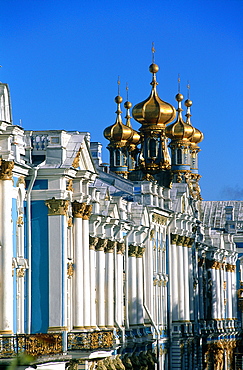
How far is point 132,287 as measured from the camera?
44000 millimetres

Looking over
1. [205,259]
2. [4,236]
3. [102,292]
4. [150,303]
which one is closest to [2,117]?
[4,236]

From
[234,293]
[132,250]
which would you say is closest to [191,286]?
[132,250]

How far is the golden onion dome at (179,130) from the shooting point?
256 ft

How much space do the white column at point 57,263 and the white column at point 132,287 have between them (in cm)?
1216

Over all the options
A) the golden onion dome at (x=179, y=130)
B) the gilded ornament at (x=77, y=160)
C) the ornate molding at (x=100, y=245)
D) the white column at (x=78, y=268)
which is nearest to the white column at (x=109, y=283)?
the ornate molding at (x=100, y=245)

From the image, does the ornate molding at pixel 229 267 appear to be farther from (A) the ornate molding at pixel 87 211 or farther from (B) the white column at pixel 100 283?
(A) the ornate molding at pixel 87 211

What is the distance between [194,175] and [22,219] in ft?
167

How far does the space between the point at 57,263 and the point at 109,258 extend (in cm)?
819

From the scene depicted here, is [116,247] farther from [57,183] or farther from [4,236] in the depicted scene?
[4,236]

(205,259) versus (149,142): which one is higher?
(149,142)

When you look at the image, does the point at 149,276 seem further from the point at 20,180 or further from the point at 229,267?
the point at 229,267

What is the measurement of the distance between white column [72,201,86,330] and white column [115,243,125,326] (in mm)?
7393

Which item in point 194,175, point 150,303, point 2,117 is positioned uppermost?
point 194,175

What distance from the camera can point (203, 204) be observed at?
275ft
